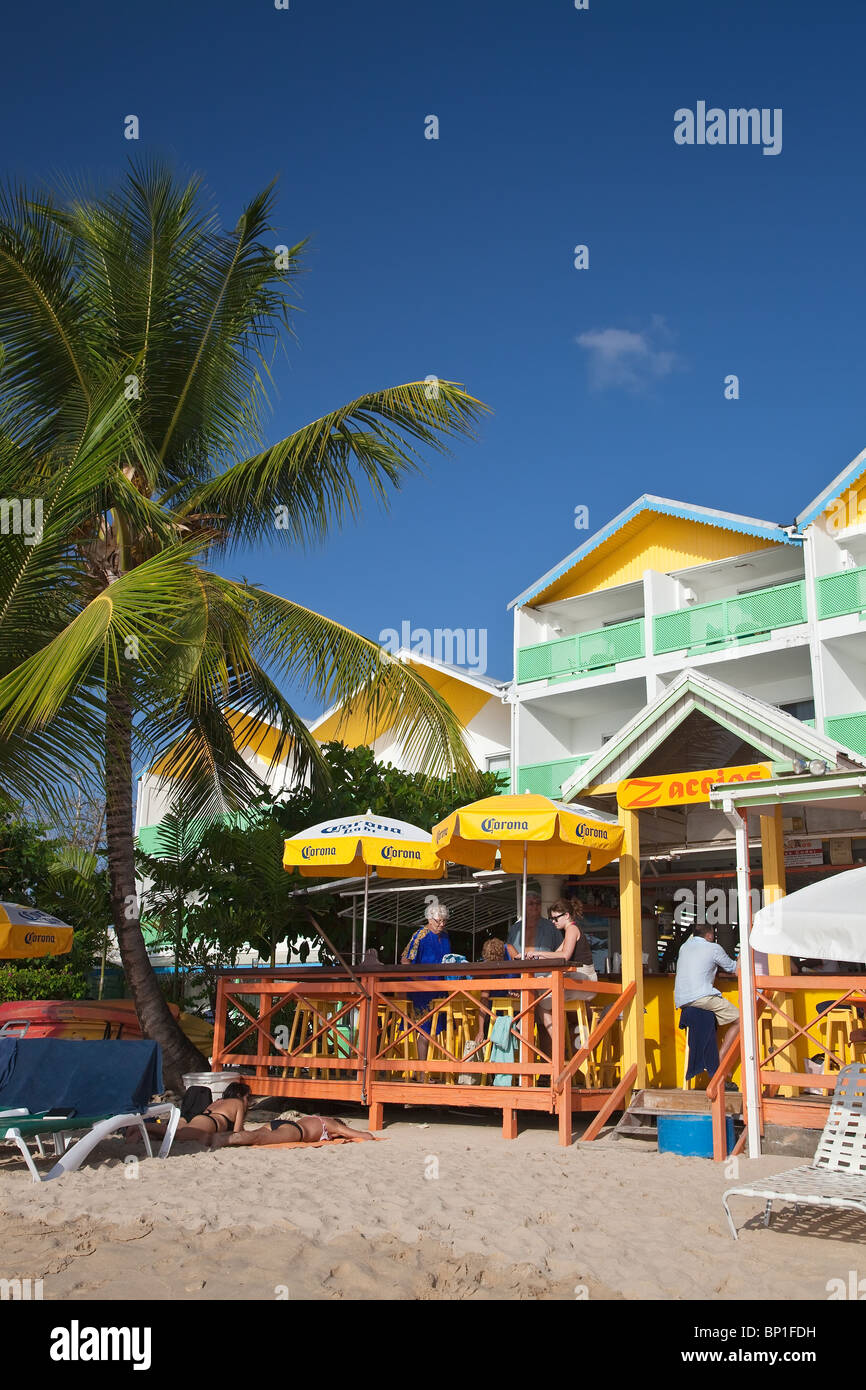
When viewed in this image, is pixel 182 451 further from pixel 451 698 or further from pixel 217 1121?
pixel 451 698

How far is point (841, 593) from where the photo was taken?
73.7 ft

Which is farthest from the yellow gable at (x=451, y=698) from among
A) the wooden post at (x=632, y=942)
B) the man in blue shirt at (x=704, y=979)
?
the man in blue shirt at (x=704, y=979)

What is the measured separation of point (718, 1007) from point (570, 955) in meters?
1.38

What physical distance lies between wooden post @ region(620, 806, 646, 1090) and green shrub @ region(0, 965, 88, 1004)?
35.3ft

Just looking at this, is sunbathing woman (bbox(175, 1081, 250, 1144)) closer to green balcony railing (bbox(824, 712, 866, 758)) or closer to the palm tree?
the palm tree

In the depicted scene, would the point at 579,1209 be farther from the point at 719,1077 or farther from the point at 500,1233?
the point at 719,1077

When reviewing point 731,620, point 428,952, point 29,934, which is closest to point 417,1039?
point 428,952

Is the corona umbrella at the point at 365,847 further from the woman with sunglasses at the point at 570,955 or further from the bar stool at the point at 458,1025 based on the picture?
the woman with sunglasses at the point at 570,955

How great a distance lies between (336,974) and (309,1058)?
1.01 meters

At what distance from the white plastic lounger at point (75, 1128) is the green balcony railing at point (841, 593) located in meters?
17.5

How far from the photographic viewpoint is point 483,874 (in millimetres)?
13758

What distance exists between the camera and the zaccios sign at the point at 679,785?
32.5 ft
